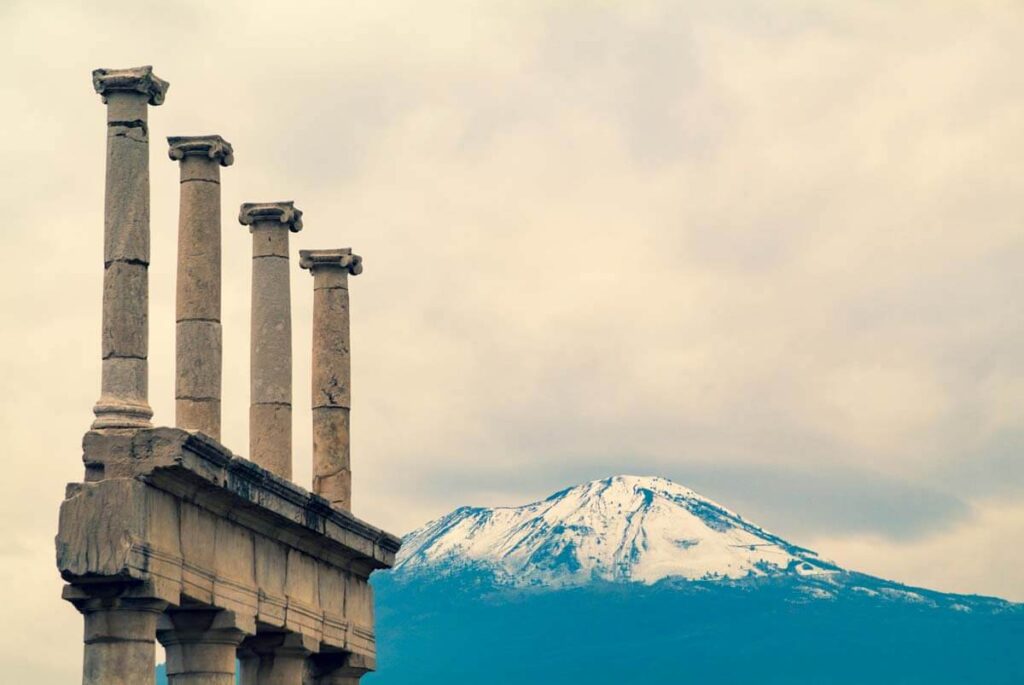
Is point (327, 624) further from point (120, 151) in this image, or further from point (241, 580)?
point (120, 151)

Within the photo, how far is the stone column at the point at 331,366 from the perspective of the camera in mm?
48875

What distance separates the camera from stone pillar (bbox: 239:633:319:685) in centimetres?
4350

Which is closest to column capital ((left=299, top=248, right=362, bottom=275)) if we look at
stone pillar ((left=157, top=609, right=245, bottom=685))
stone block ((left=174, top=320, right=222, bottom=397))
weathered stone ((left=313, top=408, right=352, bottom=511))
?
weathered stone ((left=313, top=408, right=352, bottom=511))

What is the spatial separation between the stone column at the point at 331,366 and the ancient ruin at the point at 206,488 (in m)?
0.03

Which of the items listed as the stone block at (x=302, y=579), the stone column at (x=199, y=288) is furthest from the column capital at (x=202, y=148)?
the stone block at (x=302, y=579)

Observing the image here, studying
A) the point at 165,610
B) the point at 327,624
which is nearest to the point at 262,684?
the point at 327,624

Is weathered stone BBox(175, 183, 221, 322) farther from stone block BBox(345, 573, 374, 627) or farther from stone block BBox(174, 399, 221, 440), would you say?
stone block BBox(345, 573, 374, 627)

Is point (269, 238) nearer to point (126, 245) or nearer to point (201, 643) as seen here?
point (126, 245)

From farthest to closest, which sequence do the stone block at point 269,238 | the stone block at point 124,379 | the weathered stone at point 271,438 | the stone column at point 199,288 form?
the stone block at point 269,238
the weathered stone at point 271,438
the stone column at point 199,288
the stone block at point 124,379

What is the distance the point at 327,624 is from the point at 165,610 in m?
6.56

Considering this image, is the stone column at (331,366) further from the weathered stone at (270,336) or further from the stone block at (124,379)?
the stone block at (124,379)

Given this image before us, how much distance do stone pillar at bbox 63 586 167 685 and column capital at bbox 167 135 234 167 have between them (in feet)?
30.7

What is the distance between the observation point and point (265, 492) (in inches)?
1576

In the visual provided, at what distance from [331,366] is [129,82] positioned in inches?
509
